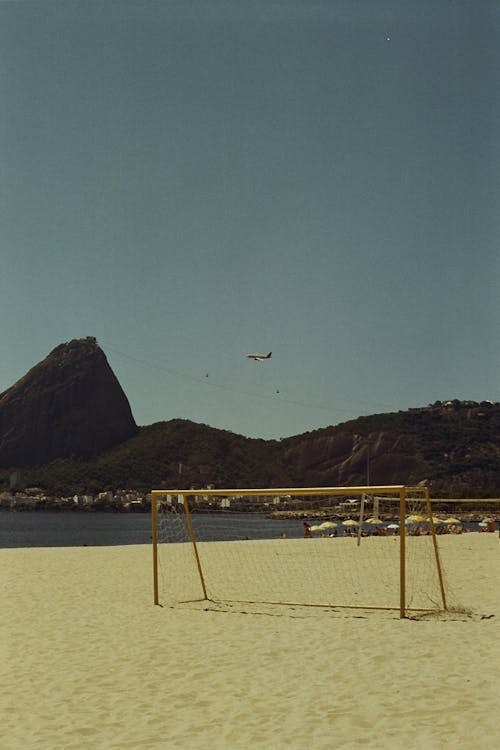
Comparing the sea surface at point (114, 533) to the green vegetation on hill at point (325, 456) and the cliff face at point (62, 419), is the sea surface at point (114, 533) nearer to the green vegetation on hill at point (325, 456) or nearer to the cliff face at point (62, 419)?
the green vegetation on hill at point (325, 456)

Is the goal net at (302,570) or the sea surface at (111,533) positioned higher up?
the goal net at (302,570)

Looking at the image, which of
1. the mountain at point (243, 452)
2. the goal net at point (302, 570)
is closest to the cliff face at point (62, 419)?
the mountain at point (243, 452)

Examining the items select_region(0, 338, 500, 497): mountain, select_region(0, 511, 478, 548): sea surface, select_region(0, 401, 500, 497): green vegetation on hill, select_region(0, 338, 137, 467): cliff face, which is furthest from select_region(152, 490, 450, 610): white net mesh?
select_region(0, 338, 137, 467): cliff face

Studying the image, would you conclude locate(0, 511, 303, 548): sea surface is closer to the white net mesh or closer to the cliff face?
the white net mesh

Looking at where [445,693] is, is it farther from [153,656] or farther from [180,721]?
[153,656]

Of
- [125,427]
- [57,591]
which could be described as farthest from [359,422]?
[57,591]
